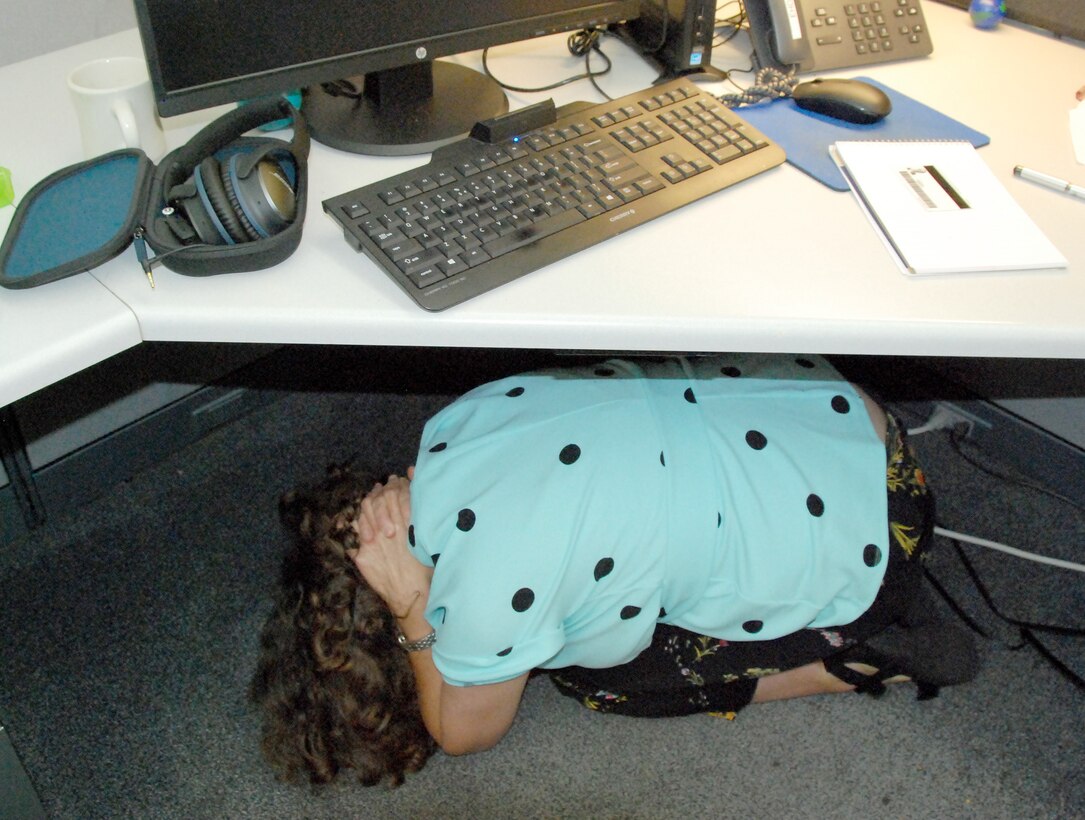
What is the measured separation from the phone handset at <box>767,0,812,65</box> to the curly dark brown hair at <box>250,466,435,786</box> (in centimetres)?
73

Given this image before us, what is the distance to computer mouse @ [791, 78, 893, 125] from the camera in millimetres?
1006

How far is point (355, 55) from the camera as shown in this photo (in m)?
0.89

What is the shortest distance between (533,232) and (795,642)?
1.93 ft

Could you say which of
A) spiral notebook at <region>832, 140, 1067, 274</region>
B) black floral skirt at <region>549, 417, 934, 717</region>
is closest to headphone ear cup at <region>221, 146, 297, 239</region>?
spiral notebook at <region>832, 140, 1067, 274</region>

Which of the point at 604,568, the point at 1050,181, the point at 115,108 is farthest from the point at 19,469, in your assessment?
the point at 1050,181

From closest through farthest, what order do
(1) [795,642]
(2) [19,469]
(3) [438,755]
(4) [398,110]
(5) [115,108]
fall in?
(5) [115,108] → (4) [398,110] → (1) [795,642] → (3) [438,755] → (2) [19,469]

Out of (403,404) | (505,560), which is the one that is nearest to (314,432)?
(403,404)

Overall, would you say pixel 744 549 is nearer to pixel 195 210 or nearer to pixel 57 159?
pixel 195 210

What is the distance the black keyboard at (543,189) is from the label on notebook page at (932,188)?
13 cm

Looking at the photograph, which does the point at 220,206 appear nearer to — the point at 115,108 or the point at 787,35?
the point at 115,108

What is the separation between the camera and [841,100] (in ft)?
3.32

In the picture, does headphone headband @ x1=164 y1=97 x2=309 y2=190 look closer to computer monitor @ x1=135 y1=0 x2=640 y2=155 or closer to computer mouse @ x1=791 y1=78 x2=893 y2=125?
computer monitor @ x1=135 y1=0 x2=640 y2=155

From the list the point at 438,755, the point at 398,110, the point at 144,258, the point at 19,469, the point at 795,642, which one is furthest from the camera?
the point at 19,469

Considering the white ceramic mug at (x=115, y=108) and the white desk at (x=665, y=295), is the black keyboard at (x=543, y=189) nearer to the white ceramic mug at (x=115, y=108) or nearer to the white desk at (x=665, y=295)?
the white desk at (x=665, y=295)
